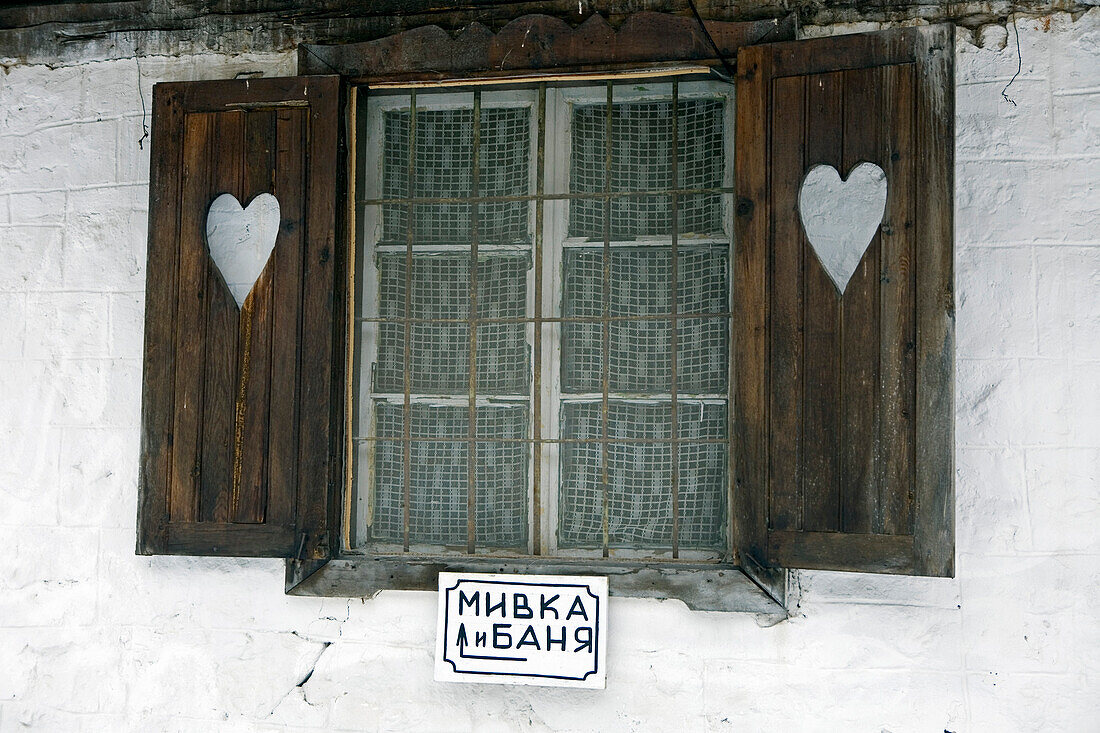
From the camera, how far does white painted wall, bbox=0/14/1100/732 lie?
246 centimetres

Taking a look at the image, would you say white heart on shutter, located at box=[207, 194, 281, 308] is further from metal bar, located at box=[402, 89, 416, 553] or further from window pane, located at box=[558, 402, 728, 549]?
window pane, located at box=[558, 402, 728, 549]

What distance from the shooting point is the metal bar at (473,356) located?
2752 mm

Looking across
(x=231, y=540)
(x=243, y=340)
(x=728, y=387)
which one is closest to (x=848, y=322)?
(x=728, y=387)

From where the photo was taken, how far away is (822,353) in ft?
8.07

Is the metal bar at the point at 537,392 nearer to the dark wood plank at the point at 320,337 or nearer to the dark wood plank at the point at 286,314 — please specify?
the dark wood plank at the point at 320,337

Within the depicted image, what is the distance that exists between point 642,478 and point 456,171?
983mm

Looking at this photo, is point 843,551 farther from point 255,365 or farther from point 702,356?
point 255,365

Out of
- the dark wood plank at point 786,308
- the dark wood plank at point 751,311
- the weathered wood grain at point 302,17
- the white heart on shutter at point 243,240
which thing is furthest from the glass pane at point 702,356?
the white heart on shutter at point 243,240

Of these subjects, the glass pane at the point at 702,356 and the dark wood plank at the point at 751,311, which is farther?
the glass pane at the point at 702,356

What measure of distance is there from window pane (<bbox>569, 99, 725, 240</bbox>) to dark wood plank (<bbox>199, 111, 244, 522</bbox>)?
924 millimetres

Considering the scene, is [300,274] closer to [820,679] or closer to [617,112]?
[617,112]

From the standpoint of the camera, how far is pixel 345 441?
2.76m

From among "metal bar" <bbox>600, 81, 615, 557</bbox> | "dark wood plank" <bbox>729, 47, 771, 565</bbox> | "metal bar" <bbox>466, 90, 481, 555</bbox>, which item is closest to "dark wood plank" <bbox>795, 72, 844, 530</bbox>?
"dark wood plank" <bbox>729, 47, 771, 565</bbox>

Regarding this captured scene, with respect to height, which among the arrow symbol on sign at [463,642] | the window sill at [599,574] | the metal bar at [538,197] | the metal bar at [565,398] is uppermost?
the metal bar at [538,197]
